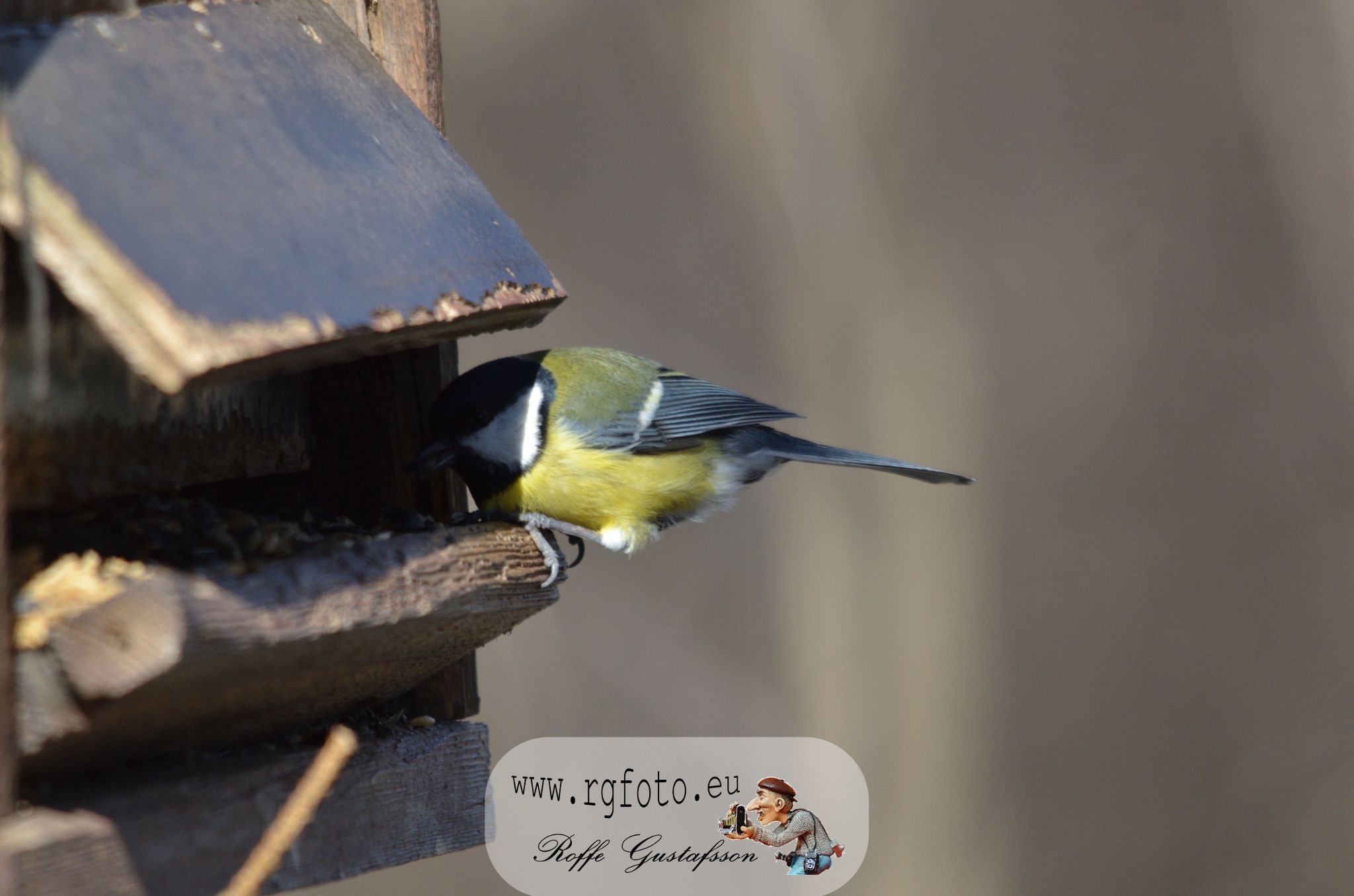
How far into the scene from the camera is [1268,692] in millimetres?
5238

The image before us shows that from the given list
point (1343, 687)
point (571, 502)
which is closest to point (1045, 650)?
point (1343, 687)

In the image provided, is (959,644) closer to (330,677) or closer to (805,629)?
(805,629)

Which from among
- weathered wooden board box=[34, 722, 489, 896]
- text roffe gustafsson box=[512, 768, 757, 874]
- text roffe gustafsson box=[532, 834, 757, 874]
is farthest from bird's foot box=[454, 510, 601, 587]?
text roffe gustafsson box=[532, 834, 757, 874]

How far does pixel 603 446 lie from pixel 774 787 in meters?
0.83

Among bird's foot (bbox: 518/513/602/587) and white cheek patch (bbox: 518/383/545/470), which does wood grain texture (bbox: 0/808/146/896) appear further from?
white cheek patch (bbox: 518/383/545/470)

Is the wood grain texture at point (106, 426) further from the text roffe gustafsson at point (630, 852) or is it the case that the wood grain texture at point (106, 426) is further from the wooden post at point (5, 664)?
the text roffe gustafsson at point (630, 852)

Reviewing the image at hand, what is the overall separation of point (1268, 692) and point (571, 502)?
3.64m

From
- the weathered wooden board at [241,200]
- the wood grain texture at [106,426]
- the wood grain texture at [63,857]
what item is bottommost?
the wood grain texture at [63,857]

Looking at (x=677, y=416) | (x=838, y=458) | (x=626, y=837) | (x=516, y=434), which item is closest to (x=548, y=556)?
(x=516, y=434)

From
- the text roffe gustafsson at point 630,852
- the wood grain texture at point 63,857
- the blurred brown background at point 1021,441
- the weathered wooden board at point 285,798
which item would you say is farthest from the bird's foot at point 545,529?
the blurred brown background at point 1021,441

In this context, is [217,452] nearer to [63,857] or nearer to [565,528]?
[63,857]

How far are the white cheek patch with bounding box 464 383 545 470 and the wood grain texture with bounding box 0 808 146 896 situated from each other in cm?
105

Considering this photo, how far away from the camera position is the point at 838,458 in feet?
10.9

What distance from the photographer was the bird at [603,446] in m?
2.46
